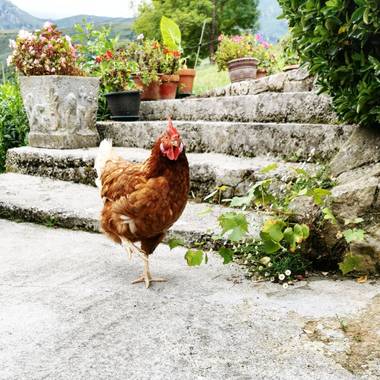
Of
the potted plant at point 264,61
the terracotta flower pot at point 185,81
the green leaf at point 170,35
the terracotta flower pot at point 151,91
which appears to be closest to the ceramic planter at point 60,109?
the terracotta flower pot at point 151,91

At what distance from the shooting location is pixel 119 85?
6.60 m

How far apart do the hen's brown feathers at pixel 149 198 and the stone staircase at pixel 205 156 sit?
2.10ft

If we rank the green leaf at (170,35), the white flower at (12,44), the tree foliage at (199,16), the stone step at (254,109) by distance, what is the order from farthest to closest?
the tree foliage at (199,16)
the green leaf at (170,35)
the white flower at (12,44)
the stone step at (254,109)

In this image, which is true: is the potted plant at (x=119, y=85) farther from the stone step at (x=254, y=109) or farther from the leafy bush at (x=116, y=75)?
the stone step at (x=254, y=109)

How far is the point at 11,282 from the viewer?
2887 millimetres

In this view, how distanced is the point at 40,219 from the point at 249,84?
3.70 meters

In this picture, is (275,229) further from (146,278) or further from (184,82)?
(184,82)

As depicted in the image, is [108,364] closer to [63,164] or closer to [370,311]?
[370,311]

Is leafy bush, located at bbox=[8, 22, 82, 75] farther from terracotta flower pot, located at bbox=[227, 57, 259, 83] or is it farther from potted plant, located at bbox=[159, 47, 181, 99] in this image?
terracotta flower pot, located at bbox=[227, 57, 259, 83]

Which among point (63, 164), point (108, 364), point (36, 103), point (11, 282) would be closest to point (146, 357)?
point (108, 364)

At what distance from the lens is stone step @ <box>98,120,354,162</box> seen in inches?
153

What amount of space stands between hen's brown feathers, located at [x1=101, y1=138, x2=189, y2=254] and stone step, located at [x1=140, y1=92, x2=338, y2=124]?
2166 millimetres

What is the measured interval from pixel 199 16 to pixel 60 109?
72.3ft

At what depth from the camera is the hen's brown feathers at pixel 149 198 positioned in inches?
104
